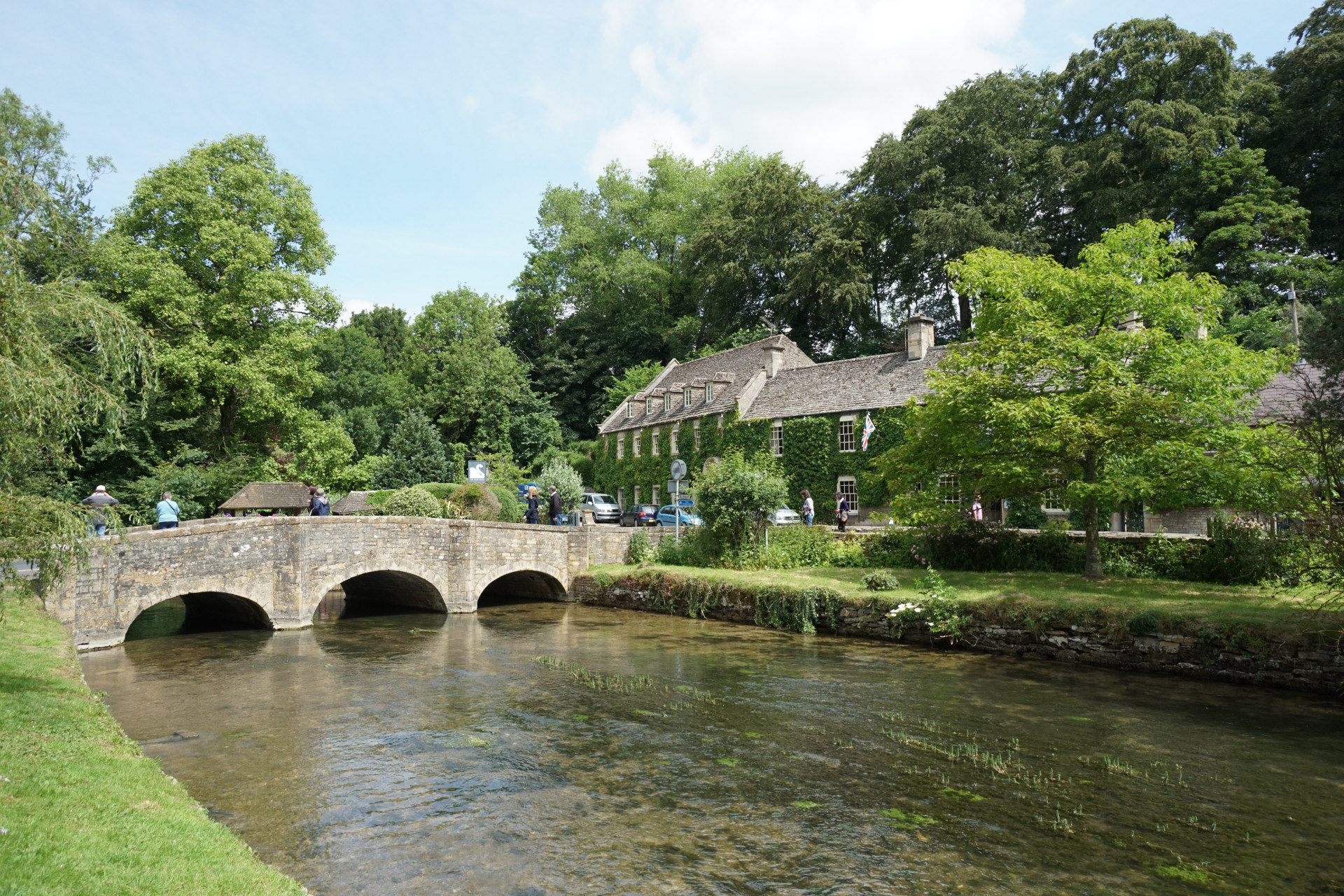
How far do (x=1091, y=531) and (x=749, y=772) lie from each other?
14.4 metres

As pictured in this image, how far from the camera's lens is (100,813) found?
265 inches

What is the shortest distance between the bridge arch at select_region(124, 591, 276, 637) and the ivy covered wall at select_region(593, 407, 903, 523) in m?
20.7

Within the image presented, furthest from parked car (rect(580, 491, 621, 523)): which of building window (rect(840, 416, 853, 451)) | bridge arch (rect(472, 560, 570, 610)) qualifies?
building window (rect(840, 416, 853, 451))

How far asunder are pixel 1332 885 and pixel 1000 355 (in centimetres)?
1483

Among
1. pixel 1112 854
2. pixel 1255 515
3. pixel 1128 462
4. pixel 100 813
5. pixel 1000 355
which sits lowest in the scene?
pixel 1112 854

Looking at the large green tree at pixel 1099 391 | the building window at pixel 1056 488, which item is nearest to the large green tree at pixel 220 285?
the large green tree at pixel 1099 391

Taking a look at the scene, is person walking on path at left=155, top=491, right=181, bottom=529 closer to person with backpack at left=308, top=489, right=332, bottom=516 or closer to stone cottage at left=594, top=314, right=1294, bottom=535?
person with backpack at left=308, top=489, right=332, bottom=516

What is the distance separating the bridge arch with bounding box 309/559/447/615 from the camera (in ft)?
79.6

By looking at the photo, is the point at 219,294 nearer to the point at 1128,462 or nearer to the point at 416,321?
the point at 416,321

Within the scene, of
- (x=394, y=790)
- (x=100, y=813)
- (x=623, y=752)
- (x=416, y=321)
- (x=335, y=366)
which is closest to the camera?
(x=100, y=813)

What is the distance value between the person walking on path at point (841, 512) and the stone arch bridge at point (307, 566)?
308 inches

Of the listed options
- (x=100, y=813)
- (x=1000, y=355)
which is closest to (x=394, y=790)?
(x=100, y=813)

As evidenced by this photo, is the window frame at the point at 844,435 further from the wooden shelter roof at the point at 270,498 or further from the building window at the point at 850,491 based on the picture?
the wooden shelter roof at the point at 270,498

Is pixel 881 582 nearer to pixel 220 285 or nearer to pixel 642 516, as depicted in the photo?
pixel 642 516
